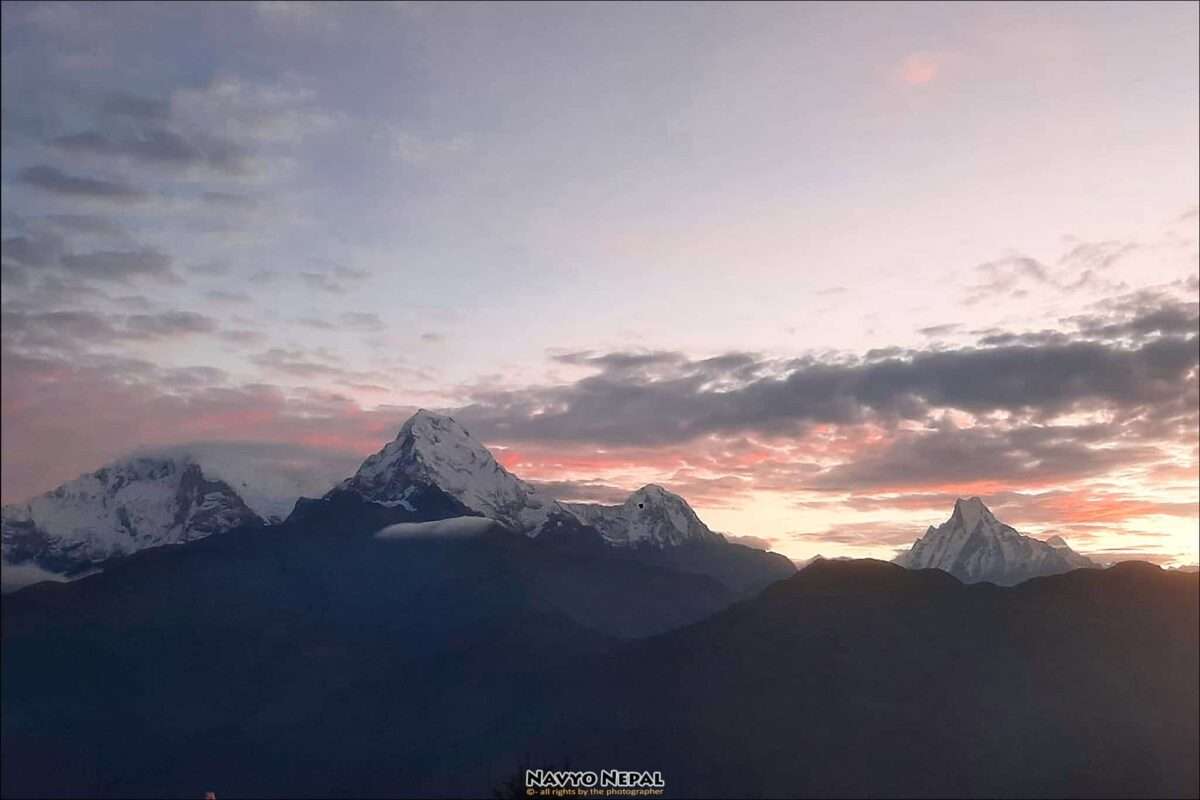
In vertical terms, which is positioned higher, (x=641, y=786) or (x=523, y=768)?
(x=523, y=768)

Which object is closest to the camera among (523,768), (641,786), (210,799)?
(523,768)

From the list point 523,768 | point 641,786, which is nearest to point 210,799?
point 523,768

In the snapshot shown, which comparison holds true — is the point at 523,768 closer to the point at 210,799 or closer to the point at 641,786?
the point at 210,799

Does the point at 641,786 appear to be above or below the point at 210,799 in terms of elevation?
below

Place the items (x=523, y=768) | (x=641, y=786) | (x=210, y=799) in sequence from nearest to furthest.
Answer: (x=523, y=768)
(x=210, y=799)
(x=641, y=786)

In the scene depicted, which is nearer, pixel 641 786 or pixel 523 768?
pixel 523 768
